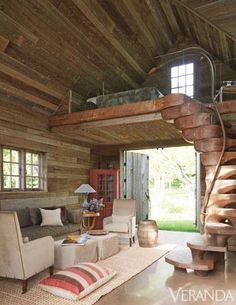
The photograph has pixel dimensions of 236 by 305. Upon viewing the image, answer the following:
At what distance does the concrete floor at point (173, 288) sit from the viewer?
309 cm

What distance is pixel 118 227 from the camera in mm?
5777

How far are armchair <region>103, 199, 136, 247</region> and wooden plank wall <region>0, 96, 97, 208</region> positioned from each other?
1.40 m

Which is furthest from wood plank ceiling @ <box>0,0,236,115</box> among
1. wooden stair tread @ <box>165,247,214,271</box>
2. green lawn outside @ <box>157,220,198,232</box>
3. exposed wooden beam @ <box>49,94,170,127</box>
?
green lawn outside @ <box>157,220,198,232</box>

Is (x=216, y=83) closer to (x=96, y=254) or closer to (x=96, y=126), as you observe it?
(x=96, y=126)

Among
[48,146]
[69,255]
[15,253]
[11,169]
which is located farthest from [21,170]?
[15,253]

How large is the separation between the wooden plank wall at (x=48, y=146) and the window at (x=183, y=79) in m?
2.96

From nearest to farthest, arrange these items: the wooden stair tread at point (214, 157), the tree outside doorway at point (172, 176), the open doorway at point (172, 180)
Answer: the wooden stair tread at point (214, 157), the open doorway at point (172, 180), the tree outside doorway at point (172, 176)

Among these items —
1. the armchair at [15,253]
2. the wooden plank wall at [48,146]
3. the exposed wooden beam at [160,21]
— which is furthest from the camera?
the exposed wooden beam at [160,21]

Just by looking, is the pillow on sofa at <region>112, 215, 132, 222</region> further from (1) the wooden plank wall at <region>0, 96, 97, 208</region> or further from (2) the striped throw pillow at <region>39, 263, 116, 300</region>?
(2) the striped throw pillow at <region>39, 263, 116, 300</region>

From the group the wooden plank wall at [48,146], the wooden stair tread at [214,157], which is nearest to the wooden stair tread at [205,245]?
the wooden stair tread at [214,157]

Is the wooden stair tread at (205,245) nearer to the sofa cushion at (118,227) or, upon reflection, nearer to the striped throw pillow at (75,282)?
the striped throw pillow at (75,282)

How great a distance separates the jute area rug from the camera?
10.0 ft

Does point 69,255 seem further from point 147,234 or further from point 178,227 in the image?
point 178,227

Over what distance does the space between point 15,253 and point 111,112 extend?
3.08 m
